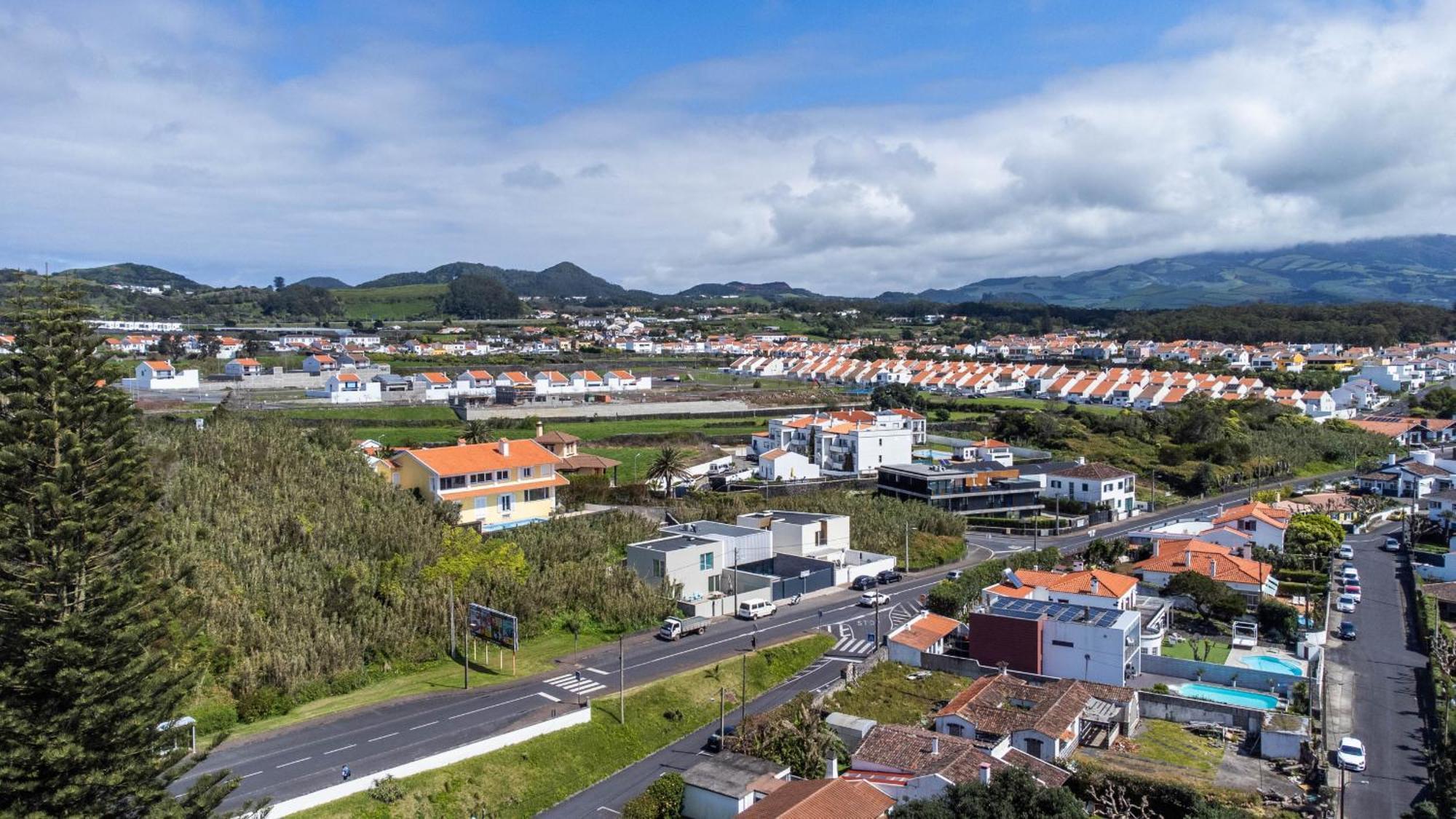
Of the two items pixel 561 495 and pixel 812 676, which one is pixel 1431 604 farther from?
Answer: pixel 561 495

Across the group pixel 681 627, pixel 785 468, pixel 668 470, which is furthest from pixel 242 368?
pixel 681 627

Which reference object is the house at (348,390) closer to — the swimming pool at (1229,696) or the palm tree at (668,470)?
the palm tree at (668,470)

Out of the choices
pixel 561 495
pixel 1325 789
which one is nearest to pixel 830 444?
pixel 561 495

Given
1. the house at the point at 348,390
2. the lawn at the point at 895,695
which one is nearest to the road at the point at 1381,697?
the lawn at the point at 895,695

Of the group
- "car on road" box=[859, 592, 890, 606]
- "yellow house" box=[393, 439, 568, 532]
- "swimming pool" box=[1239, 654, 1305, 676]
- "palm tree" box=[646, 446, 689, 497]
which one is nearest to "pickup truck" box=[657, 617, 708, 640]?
"car on road" box=[859, 592, 890, 606]

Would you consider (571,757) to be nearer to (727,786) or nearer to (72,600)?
(727,786)

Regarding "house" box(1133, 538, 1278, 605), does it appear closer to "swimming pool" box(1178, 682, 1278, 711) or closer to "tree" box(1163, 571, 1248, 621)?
"tree" box(1163, 571, 1248, 621)
